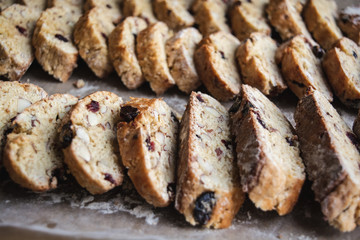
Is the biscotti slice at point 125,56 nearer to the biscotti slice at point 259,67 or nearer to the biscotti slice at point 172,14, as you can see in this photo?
the biscotti slice at point 172,14

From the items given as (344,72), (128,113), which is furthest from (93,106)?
(344,72)

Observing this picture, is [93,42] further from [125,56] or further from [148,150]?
[148,150]

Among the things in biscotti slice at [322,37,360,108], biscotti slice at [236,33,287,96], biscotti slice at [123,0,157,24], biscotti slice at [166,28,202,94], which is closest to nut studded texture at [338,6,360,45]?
biscotti slice at [322,37,360,108]

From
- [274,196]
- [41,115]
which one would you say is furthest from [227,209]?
[41,115]

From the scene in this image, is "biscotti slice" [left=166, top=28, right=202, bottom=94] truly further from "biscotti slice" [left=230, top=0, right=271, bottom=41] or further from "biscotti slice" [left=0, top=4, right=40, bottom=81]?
"biscotti slice" [left=0, top=4, right=40, bottom=81]

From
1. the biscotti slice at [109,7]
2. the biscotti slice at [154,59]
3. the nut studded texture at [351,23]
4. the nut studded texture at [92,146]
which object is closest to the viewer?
the nut studded texture at [92,146]

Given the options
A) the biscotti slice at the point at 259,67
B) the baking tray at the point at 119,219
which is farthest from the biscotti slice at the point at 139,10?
the baking tray at the point at 119,219
